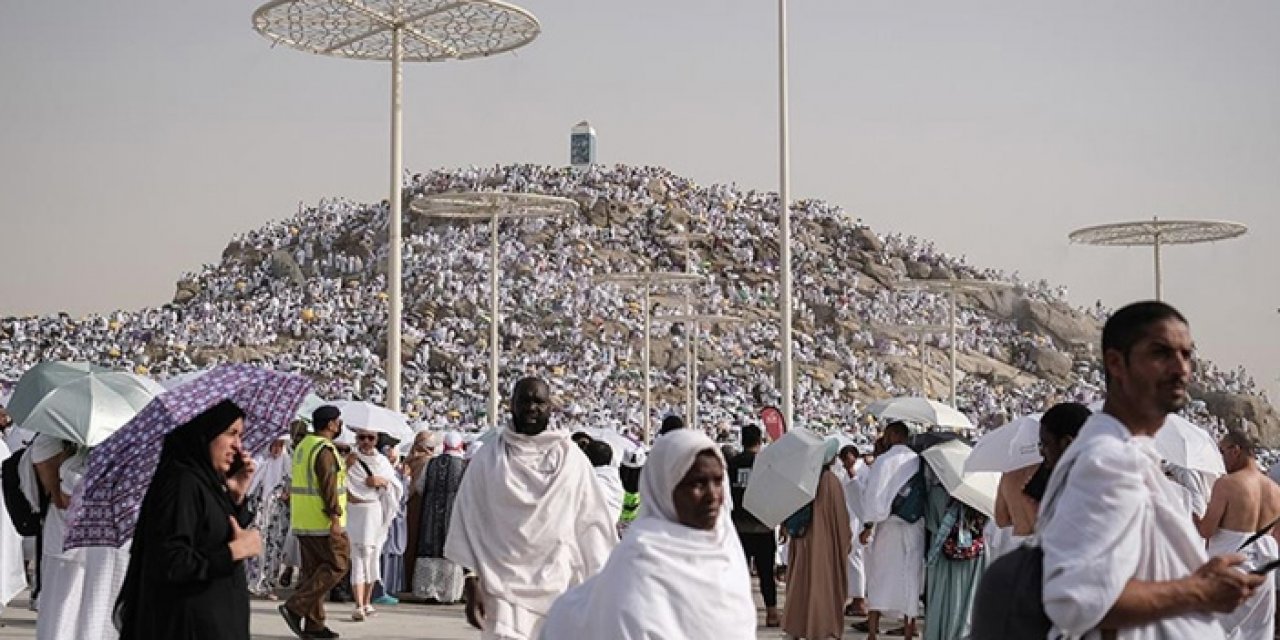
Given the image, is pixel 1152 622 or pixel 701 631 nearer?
pixel 1152 622

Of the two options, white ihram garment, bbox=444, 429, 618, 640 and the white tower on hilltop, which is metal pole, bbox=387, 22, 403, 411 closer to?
white ihram garment, bbox=444, 429, 618, 640

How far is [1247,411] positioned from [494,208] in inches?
1786

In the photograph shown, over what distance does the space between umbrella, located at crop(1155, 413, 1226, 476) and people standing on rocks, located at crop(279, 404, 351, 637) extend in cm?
558

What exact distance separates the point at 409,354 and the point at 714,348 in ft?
41.9

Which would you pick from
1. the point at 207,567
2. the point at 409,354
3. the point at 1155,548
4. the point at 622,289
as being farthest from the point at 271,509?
the point at 622,289

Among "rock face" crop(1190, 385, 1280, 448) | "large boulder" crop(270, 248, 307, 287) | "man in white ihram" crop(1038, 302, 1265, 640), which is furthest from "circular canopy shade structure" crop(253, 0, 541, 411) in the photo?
"large boulder" crop(270, 248, 307, 287)

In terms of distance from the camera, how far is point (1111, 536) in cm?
324

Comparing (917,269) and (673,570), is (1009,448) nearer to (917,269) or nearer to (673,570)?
(673,570)

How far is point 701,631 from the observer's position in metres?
4.69

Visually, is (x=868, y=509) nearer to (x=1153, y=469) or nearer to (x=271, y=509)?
(x=271, y=509)

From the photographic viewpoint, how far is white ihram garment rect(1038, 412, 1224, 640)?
3225mm

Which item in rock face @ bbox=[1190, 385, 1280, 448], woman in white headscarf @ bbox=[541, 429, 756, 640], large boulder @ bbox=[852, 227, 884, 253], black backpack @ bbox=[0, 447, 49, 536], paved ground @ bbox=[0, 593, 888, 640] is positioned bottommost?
rock face @ bbox=[1190, 385, 1280, 448]

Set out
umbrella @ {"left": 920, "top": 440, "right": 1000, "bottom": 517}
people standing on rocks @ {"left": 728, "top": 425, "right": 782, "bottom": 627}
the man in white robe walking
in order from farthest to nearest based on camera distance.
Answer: people standing on rocks @ {"left": 728, "top": 425, "right": 782, "bottom": 627} < the man in white robe walking < umbrella @ {"left": 920, "top": 440, "right": 1000, "bottom": 517}

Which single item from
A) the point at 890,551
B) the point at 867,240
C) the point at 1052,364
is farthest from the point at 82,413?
the point at 867,240
